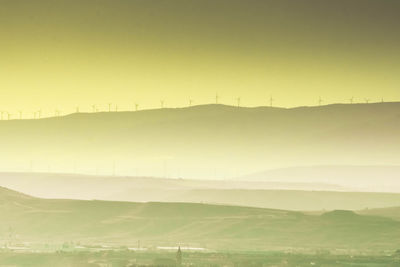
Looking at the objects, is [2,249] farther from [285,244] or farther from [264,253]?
[285,244]

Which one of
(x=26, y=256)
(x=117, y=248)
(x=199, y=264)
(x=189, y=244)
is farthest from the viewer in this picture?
(x=189, y=244)

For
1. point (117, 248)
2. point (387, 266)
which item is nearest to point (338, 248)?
point (117, 248)

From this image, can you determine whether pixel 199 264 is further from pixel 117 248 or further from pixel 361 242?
pixel 361 242

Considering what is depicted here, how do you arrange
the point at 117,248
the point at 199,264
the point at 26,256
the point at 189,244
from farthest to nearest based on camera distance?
the point at 189,244, the point at 117,248, the point at 26,256, the point at 199,264

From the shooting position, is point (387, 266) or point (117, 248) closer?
point (387, 266)

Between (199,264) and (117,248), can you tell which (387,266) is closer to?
(199,264)

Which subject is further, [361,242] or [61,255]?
[361,242]

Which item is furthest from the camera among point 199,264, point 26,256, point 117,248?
point 117,248

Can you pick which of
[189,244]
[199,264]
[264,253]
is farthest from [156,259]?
[189,244]

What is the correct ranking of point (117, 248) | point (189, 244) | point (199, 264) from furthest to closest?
1. point (189, 244)
2. point (117, 248)
3. point (199, 264)
